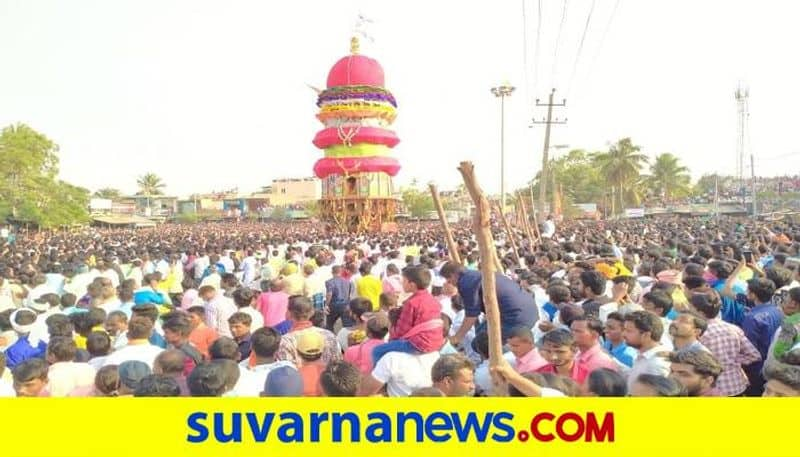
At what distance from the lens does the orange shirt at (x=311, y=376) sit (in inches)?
149

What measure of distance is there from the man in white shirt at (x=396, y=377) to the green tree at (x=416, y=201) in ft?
201

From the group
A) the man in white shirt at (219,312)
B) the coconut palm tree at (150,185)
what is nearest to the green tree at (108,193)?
the coconut palm tree at (150,185)

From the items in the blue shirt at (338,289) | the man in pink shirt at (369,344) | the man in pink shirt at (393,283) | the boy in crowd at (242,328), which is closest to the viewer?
the man in pink shirt at (369,344)

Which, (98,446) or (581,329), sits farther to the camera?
(581,329)

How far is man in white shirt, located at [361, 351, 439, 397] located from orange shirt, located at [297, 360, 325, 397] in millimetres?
310

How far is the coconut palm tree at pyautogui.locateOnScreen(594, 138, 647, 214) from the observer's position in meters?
54.0

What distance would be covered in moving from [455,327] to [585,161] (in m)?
66.7

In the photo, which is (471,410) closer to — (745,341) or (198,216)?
(745,341)

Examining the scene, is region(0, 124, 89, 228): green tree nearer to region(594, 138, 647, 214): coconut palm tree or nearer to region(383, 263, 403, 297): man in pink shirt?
region(383, 263, 403, 297): man in pink shirt

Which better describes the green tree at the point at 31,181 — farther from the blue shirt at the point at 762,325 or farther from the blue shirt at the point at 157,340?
the blue shirt at the point at 762,325

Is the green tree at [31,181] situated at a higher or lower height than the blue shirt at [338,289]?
higher

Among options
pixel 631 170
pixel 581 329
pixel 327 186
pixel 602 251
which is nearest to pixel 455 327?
pixel 581 329

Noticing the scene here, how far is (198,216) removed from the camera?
7106 cm

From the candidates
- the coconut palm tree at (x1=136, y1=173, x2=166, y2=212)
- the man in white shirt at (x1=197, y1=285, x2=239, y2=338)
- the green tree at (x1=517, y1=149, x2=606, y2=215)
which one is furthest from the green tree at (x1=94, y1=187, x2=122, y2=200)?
the man in white shirt at (x1=197, y1=285, x2=239, y2=338)
